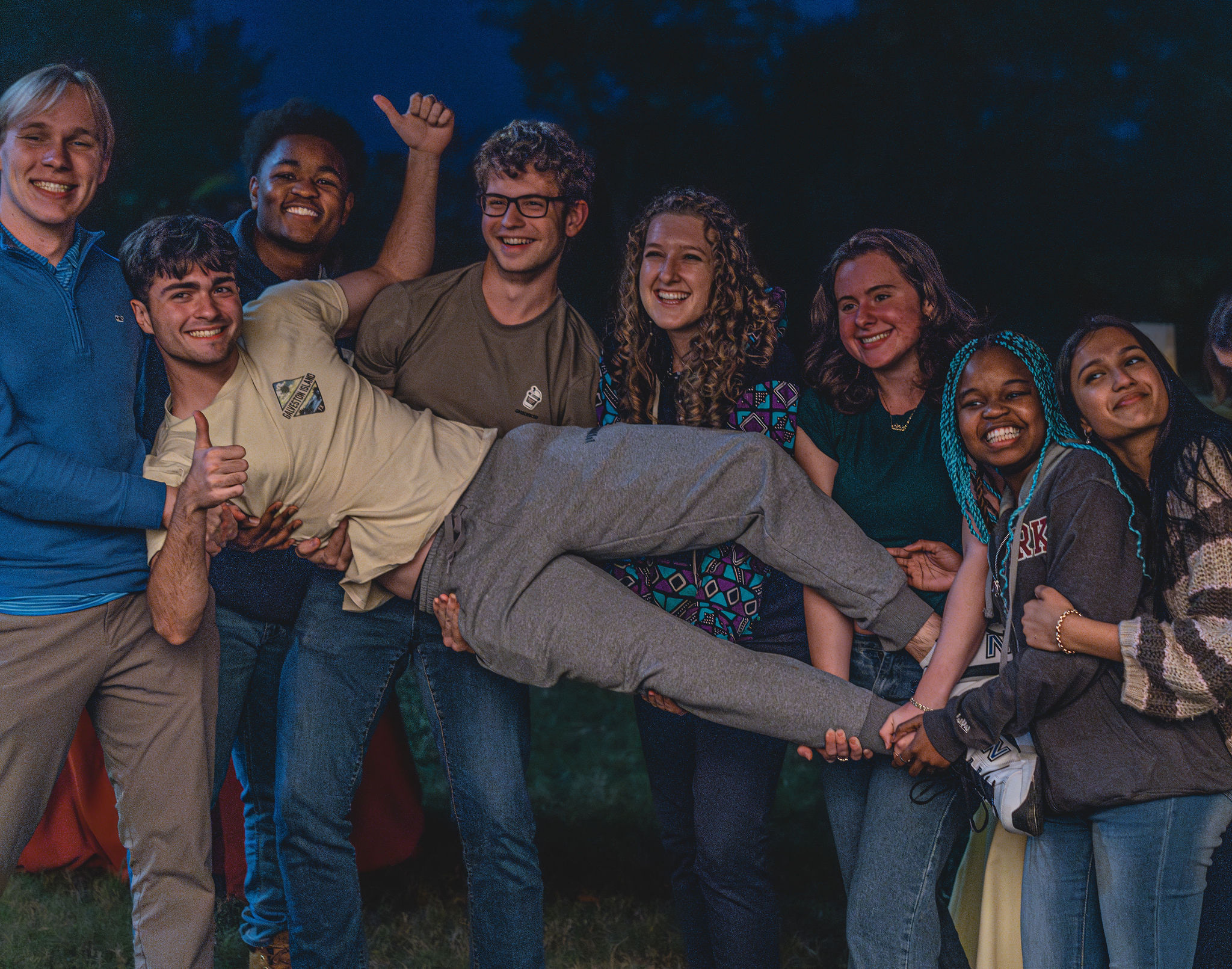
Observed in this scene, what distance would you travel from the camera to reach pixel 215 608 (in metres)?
2.75

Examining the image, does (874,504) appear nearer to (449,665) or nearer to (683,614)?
(683,614)

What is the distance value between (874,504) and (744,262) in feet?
2.26

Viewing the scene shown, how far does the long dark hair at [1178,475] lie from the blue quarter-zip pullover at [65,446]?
2103 mm

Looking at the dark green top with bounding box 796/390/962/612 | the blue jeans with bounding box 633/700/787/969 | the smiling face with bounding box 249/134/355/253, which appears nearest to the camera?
the blue jeans with bounding box 633/700/787/969

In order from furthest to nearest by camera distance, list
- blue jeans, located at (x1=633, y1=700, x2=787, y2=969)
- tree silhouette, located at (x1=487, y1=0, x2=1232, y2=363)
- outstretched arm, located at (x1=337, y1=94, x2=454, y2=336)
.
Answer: tree silhouette, located at (x1=487, y1=0, x2=1232, y2=363) → outstretched arm, located at (x1=337, y1=94, x2=454, y2=336) → blue jeans, located at (x1=633, y1=700, x2=787, y2=969)

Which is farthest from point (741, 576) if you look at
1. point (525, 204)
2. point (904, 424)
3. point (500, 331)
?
point (525, 204)

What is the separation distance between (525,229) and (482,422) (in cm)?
51

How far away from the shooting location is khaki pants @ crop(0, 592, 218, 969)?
235 cm

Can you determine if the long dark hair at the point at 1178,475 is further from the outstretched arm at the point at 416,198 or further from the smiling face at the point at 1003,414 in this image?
the outstretched arm at the point at 416,198

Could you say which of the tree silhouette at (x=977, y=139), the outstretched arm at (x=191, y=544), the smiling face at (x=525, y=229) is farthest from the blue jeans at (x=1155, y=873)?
the tree silhouette at (x=977, y=139)

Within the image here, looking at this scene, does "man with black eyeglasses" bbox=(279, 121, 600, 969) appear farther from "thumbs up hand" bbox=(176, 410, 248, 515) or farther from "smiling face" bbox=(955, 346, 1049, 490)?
"smiling face" bbox=(955, 346, 1049, 490)

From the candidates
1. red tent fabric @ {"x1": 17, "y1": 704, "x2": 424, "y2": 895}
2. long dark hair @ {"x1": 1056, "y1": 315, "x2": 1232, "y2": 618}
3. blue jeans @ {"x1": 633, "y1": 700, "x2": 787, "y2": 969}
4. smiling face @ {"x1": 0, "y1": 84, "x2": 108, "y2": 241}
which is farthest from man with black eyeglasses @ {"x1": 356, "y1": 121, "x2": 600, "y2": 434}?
red tent fabric @ {"x1": 17, "y1": 704, "x2": 424, "y2": 895}

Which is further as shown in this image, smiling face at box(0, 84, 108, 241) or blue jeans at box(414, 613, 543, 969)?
blue jeans at box(414, 613, 543, 969)

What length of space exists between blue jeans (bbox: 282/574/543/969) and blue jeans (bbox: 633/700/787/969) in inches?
14.3
